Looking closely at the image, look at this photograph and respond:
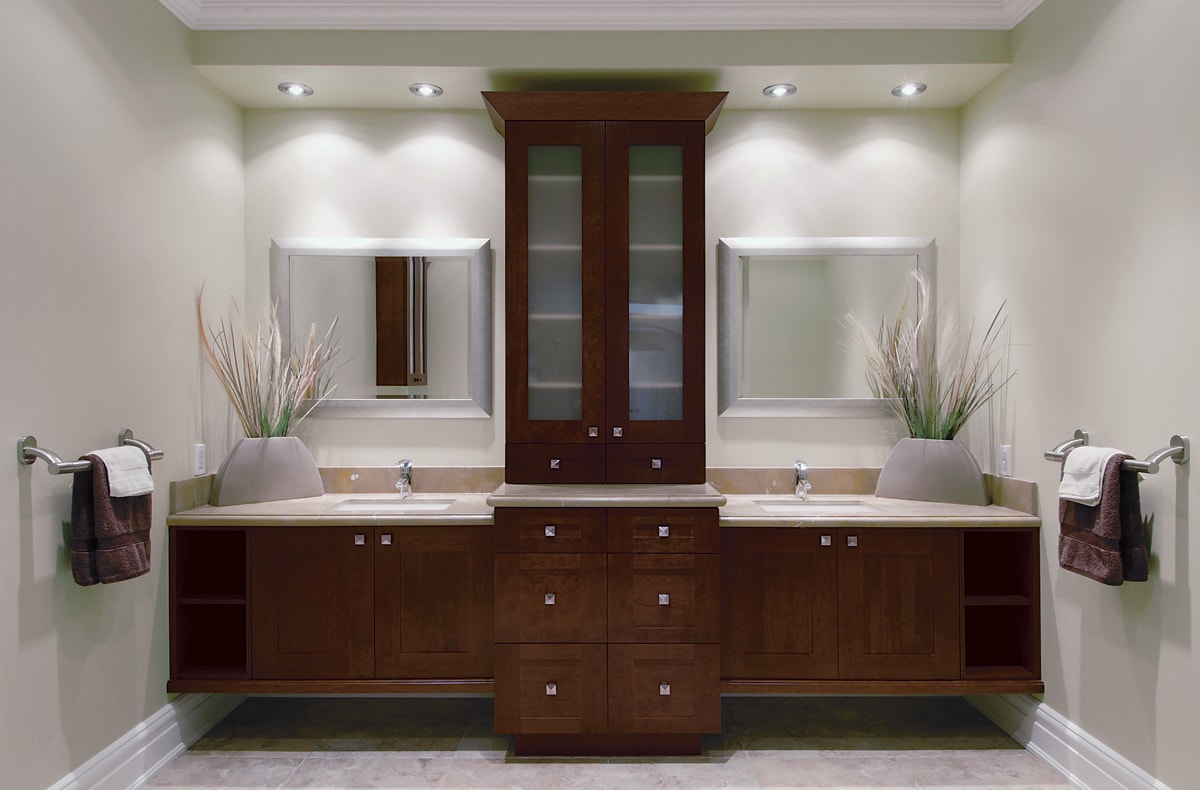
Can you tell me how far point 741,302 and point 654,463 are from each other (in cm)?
83

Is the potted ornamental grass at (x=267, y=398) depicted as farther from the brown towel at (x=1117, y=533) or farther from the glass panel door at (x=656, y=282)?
the brown towel at (x=1117, y=533)

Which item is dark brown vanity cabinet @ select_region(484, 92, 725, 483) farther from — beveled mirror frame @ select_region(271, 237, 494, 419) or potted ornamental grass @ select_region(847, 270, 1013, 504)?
potted ornamental grass @ select_region(847, 270, 1013, 504)

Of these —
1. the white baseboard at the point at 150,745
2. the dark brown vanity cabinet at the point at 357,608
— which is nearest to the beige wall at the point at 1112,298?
the dark brown vanity cabinet at the point at 357,608

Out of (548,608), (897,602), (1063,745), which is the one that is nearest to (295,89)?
(548,608)

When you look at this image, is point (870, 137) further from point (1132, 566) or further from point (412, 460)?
point (412, 460)

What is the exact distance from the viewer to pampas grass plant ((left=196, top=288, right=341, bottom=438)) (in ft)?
9.00

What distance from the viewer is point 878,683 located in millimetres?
2486

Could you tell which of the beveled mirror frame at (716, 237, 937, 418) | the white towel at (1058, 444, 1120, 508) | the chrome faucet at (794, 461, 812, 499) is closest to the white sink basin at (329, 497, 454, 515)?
the beveled mirror frame at (716, 237, 937, 418)

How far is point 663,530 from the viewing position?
242 centimetres

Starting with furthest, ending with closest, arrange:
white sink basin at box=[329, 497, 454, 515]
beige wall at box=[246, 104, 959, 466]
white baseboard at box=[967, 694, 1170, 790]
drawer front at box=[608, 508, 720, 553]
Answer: beige wall at box=[246, 104, 959, 466] → white sink basin at box=[329, 497, 454, 515] → drawer front at box=[608, 508, 720, 553] → white baseboard at box=[967, 694, 1170, 790]

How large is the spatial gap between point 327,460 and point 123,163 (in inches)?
52.7

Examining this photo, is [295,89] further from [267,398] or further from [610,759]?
[610,759]

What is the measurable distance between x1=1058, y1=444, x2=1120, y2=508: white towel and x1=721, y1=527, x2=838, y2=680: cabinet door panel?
2.44 ft

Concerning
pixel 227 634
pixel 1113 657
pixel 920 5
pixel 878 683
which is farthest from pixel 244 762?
pixel 920 5
